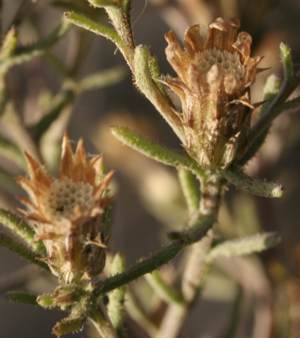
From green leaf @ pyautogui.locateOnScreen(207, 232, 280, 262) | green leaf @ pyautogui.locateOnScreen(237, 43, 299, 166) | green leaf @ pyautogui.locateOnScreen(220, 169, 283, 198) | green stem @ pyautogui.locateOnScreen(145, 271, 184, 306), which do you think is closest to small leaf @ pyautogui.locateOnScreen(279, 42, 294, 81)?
green leaf @ pyautogui.locateOnScreen(237, 43, 299, 166)

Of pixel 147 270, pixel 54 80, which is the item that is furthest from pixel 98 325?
pixel 54 80

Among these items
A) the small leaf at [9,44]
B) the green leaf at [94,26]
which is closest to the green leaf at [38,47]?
the small leaf at [9,44]

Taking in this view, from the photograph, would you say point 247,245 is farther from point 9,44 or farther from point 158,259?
point 9,44

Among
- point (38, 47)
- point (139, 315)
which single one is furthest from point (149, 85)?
point (139, 315)

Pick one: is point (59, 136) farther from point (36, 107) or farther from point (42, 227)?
point (42, 227)

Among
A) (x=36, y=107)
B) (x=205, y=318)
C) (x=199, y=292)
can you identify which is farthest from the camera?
(x=205, y=318)

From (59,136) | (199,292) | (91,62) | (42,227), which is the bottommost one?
(91,62)

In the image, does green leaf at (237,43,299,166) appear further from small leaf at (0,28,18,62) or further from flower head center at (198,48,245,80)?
small leaf at (0,28,18,62)
